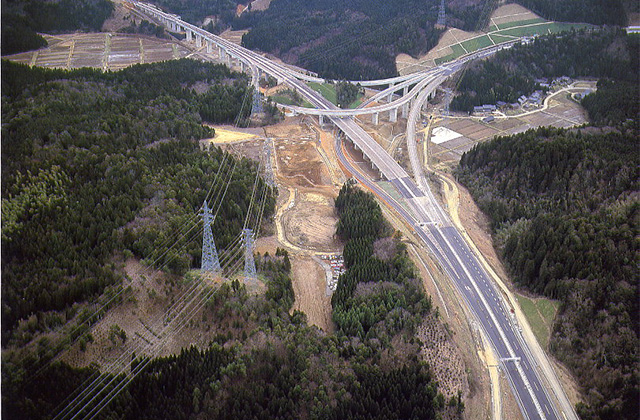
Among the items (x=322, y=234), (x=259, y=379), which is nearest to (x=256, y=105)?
(x=322, y=234)

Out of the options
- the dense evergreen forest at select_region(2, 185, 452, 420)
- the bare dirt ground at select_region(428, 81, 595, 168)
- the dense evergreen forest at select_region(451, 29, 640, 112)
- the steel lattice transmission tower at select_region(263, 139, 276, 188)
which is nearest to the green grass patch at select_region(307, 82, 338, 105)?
the bare dirt ground at select_region(428, 81, 595, 168)

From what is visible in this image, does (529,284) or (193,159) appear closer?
(529,284)

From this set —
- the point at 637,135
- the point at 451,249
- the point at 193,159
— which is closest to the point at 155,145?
the point at 193,159

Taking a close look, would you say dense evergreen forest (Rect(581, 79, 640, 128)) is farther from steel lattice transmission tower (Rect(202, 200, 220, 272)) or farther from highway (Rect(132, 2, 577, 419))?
steel lattice transmission tower (Rect(202, 200, 220, 272))

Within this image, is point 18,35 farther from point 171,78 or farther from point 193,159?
point 193,159

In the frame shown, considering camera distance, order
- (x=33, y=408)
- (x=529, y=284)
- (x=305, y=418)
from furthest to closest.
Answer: (x=529, y=284) < (x=305, y=418) < (x=33, y=408)

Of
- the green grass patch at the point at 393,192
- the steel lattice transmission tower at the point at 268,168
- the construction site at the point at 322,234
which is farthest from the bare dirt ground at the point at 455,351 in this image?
the steel lattice transmission tower at the point at 268,168

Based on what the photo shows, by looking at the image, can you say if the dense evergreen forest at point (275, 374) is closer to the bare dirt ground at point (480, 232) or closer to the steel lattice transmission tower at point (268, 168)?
the bare dirt ground at point (480, 232)
